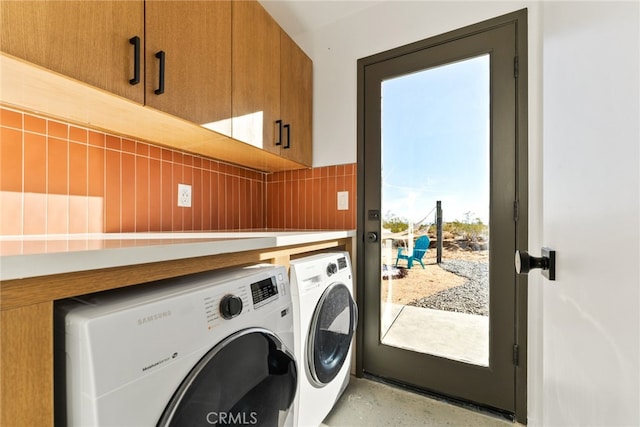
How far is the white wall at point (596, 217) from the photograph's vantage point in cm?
29

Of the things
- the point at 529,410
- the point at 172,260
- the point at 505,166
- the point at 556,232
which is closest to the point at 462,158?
the point at 505,166

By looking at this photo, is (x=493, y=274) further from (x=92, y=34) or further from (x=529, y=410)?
(x=92, y=34)

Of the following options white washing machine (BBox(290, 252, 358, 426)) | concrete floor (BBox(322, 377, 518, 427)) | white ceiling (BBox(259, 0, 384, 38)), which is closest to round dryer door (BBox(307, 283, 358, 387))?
white washing machine (BBox(290, 252, 358, 426))

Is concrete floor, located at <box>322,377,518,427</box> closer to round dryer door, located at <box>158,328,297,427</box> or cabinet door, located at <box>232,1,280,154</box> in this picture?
round dryer door, located at <box>158,328,297,427</box>

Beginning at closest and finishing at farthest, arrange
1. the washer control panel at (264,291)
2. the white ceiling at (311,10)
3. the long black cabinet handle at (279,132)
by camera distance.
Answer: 1. the washer control panel at (264,291)
2. the long black cabinet handle at (279,132)
3. the white ceiling at (311,10)

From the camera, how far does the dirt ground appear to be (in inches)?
59.8

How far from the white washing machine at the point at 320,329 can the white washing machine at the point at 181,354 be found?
8.4 inches

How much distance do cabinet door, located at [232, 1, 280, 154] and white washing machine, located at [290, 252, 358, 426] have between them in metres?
0.71

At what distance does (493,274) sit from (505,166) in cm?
56

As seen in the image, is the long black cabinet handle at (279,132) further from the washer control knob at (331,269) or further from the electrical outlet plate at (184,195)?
the washer control knob at (331,269)

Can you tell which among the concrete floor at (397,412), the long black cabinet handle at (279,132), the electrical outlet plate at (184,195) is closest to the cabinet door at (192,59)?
the long black cabinet handle at (279,132)

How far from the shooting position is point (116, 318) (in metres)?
0.48

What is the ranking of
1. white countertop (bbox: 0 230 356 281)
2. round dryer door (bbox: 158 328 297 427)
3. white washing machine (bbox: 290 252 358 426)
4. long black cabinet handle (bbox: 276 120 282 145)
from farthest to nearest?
long black cabinet handle (bbox: 276 120 282 145)
white washing machine (bbox: 290 252 358 426)
round dryer door (bbox: 158 328 297 427)
white countertop (bbox: 0 230 356 281)

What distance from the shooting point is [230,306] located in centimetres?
68
